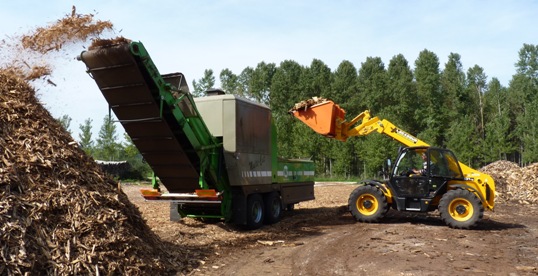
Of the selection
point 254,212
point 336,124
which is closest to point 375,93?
point 336,124

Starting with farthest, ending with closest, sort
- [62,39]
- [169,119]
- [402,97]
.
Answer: [402,97]
[169,119]
[62,39]

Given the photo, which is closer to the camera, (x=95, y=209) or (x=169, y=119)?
(x=95, y=209)

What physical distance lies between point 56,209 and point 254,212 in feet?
20.1

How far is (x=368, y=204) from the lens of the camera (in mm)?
12914

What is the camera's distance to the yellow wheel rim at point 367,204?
Result: 12836mm

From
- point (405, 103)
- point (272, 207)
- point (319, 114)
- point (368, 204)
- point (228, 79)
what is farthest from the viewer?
point (228, 79)

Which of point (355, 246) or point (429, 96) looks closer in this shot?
point (355, 246)

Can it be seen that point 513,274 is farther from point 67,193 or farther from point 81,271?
point 67,193

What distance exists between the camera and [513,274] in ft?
23.0

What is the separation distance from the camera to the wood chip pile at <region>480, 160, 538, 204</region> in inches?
A: 771

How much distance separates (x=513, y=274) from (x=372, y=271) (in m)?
2.06

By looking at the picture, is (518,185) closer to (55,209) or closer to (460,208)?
(460,208)

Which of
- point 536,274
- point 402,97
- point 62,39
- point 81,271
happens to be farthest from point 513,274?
point 402,97

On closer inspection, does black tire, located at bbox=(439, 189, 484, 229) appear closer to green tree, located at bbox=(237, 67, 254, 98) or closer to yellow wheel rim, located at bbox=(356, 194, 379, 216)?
yellow wheel rim, located at bbox=(356, 194, 379, 216)
